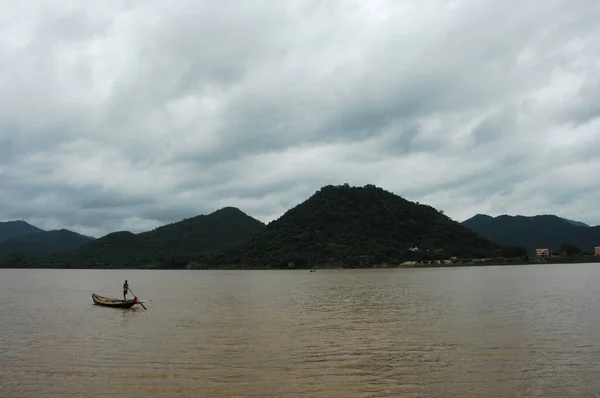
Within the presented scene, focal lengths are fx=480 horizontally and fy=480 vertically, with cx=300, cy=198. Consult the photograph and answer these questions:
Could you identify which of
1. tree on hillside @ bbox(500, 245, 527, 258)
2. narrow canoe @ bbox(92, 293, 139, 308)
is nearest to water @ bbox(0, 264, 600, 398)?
narrow canoe @ bbox(92, 293, 139, 308)

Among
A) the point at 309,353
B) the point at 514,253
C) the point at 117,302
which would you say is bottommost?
the point at 309,353

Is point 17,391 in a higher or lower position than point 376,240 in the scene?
lower

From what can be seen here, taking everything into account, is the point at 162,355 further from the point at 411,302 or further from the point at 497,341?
the point at 411,302

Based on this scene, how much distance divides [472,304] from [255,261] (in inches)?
6034

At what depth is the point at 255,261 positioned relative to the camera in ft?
634

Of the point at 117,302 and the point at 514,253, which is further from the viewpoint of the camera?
the point at 514,253

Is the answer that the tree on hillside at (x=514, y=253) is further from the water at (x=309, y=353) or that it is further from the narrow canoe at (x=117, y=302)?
the narrow canoe at (x=117, y=302)

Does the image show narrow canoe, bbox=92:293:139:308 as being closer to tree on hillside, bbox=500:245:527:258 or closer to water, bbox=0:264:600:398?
water, bbox=0:264:600:398

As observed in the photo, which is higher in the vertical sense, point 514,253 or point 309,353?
point 514,253

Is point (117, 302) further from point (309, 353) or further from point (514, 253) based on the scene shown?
point (514, 253)

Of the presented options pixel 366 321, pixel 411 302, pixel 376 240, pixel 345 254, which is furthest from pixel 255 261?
pixel 366 321

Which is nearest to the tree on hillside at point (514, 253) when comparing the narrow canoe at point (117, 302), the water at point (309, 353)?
the water at point (309, 353)

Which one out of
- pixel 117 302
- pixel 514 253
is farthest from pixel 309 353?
pixel 514 253

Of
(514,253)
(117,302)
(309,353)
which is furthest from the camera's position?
(514,253)
